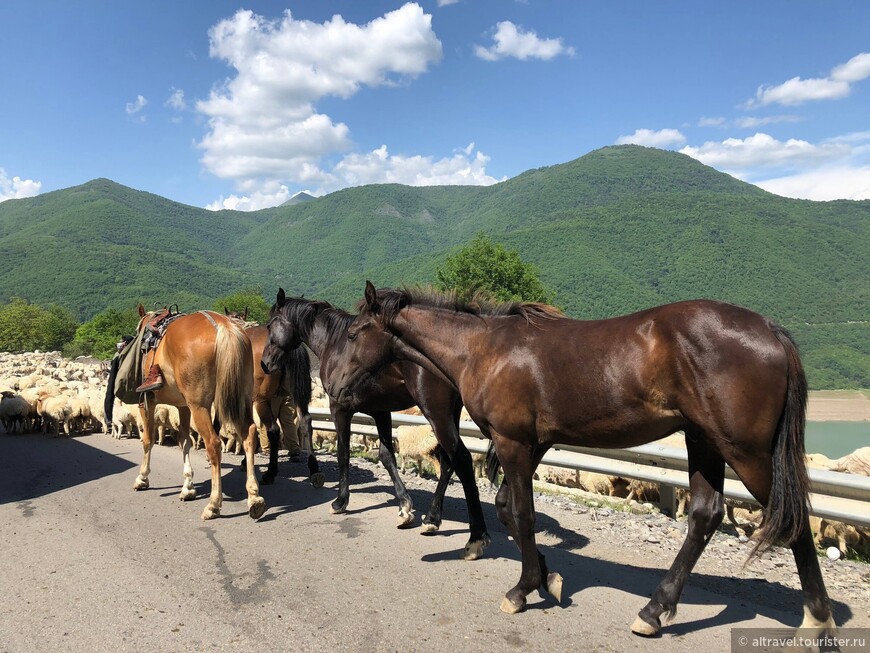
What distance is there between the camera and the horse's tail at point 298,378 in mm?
7621

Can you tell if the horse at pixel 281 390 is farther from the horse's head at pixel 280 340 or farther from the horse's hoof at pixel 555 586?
the horse's hoof at pixel 555 586

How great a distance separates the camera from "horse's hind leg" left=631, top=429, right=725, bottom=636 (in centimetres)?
343

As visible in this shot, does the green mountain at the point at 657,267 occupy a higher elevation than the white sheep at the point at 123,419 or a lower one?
higher

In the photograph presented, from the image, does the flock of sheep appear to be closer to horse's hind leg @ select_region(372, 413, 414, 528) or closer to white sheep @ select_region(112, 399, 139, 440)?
white sheep @ select_region(112, 399, 139, 440)

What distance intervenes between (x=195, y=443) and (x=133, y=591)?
7.33 m

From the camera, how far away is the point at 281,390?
8141 mm

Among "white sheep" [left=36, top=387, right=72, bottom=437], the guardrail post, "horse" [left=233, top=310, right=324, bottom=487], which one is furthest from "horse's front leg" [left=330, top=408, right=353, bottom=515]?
"white sheep" [left=36, top=387, right=72, bottom=437]

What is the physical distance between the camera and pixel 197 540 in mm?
5293

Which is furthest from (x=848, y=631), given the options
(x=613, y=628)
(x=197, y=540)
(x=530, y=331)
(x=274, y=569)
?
(x=197, y=540)

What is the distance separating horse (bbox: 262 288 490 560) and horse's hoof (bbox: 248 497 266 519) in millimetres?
799

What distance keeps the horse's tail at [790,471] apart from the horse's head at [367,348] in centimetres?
290

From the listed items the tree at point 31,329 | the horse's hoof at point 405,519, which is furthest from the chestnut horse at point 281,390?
the tree at point 31,329

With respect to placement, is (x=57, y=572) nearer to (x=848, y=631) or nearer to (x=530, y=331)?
(x=530, y=331)

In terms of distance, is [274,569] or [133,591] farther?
[274,569]
